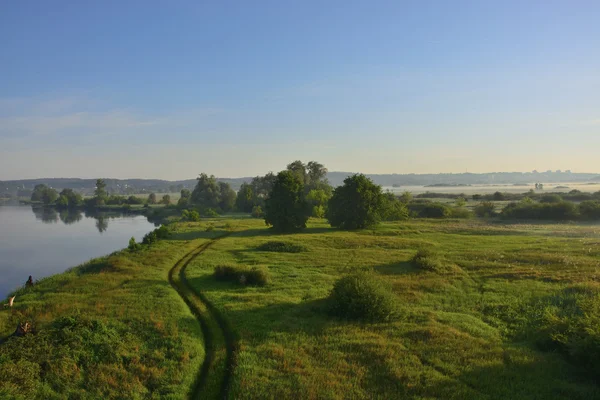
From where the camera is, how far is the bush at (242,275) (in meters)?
25.1

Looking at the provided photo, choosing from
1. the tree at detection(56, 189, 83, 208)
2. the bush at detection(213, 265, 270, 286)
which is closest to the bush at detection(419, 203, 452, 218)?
the bush at detection(213, 265, 270, 286)

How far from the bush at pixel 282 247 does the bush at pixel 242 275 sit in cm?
1146

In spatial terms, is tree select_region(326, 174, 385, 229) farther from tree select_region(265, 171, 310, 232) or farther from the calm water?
the calm water

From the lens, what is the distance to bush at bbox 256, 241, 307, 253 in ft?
126

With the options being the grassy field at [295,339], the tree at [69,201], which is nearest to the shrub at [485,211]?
the grassy field at [295,339]

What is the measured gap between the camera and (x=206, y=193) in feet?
Result: 419

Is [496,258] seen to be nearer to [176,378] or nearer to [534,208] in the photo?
[176,378]

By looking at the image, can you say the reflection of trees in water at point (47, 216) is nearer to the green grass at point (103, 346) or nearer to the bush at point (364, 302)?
the green grass at point (103, 346)

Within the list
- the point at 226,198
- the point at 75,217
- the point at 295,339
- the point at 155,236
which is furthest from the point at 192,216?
the point at 295,339

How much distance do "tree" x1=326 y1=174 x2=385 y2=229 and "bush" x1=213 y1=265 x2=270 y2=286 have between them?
106 feet

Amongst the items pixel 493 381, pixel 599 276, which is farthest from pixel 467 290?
pixel 493 381

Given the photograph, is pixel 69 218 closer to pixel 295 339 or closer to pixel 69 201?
pixel 69 201

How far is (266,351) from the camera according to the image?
48.2ft

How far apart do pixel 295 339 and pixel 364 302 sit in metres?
4.35
